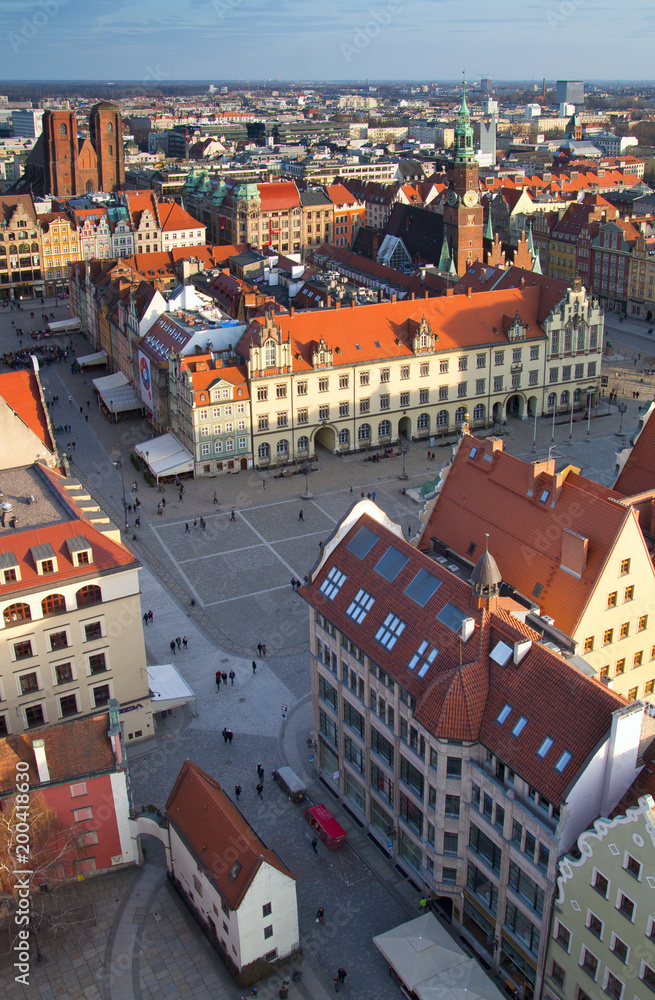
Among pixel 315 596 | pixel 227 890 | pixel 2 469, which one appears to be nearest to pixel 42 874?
pixel 227 890

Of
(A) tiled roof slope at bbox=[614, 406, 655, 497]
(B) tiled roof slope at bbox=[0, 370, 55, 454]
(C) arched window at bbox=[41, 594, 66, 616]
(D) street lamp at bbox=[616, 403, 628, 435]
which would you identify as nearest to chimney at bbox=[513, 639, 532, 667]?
(A) tiled roof slope at bbox=[614, 406, 655, 497]

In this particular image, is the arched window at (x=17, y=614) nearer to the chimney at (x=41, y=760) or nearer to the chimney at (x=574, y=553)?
the chimney at (x=41, y=760)

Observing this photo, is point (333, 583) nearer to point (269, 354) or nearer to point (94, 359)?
point (269, 354)

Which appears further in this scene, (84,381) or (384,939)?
(84,381)

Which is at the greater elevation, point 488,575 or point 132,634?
point 488,575

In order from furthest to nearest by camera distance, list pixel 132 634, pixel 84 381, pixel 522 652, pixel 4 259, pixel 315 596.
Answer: pixel 4 259 → pixel 84 381 → pixel 132 634 → pixel 315 596 → pixel 522 652

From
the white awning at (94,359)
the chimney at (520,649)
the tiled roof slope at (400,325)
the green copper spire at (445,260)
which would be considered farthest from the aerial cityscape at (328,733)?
the green copper spire at (445,260)

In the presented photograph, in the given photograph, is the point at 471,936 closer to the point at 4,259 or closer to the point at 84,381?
the point at 84,381

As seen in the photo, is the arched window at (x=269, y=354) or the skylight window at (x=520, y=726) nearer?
the skylight window at (x=520, y=726)
